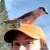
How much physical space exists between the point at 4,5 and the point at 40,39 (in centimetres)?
2167

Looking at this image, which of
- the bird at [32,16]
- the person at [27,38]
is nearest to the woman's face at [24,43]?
the person at [27,38]

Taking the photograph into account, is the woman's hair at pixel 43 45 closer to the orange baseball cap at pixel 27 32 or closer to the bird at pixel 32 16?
the orange baseball cap at pixel 27 32

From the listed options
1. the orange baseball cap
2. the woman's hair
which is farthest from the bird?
the woman's hair

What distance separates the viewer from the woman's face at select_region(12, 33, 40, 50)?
1990mm

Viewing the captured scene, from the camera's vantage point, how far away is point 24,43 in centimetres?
201

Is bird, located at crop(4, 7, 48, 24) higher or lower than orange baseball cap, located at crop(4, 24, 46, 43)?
higher

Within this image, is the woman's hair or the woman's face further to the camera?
the woman's hair

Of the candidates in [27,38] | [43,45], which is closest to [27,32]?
[27,38]

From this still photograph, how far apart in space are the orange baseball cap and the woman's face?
0.04m

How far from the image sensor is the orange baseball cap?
207cm

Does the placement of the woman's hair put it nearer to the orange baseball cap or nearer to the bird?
the orange baseball cap

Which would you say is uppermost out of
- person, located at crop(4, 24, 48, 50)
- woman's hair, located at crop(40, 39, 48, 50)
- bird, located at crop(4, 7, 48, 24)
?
bird, located at crop(4, 7, 48, 24)

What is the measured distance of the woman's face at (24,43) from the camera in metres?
1.99

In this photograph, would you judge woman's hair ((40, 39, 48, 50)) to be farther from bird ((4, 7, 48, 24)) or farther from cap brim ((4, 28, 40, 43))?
bird ((4, 7, 48, 24))
